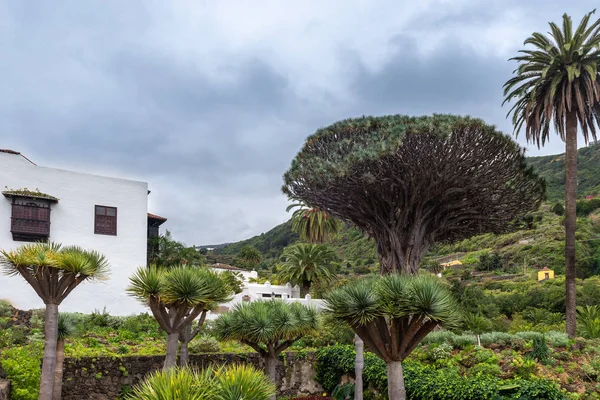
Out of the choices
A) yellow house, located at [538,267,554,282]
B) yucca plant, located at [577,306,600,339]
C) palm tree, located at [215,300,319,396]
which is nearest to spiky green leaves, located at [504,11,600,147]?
yucca plant, located at [577,306,600,339]

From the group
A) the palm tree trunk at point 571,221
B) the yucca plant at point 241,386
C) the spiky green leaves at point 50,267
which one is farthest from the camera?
the palm tree trunk at point 571,221

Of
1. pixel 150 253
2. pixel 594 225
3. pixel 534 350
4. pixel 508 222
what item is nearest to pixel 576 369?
pixel 534 350

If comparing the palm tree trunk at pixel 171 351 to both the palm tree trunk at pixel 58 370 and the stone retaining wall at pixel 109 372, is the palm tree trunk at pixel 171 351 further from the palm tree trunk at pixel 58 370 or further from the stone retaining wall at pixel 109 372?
the stone retaining wall at pixel 109 372

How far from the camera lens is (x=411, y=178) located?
24.3 m

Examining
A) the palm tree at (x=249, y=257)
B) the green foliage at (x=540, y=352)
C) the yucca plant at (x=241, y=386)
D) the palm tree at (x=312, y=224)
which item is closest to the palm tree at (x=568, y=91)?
the green foliage at (x=540, y=352)

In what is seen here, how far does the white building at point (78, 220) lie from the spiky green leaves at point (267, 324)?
48.9 feet

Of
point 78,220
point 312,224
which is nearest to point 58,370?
point 78,220

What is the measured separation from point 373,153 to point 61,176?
16364mm

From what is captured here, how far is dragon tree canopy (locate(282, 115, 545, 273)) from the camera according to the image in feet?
78.2

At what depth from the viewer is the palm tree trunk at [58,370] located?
14336 mm

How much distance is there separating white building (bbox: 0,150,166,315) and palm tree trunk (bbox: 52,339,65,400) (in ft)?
43.4

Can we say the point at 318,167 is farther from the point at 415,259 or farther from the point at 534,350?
the point at 534,350

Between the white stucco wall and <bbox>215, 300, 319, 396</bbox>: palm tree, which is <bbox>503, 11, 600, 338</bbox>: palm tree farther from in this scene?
the white stucco wall

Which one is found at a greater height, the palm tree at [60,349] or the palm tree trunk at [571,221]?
the palm tree trunk at [571,221]
